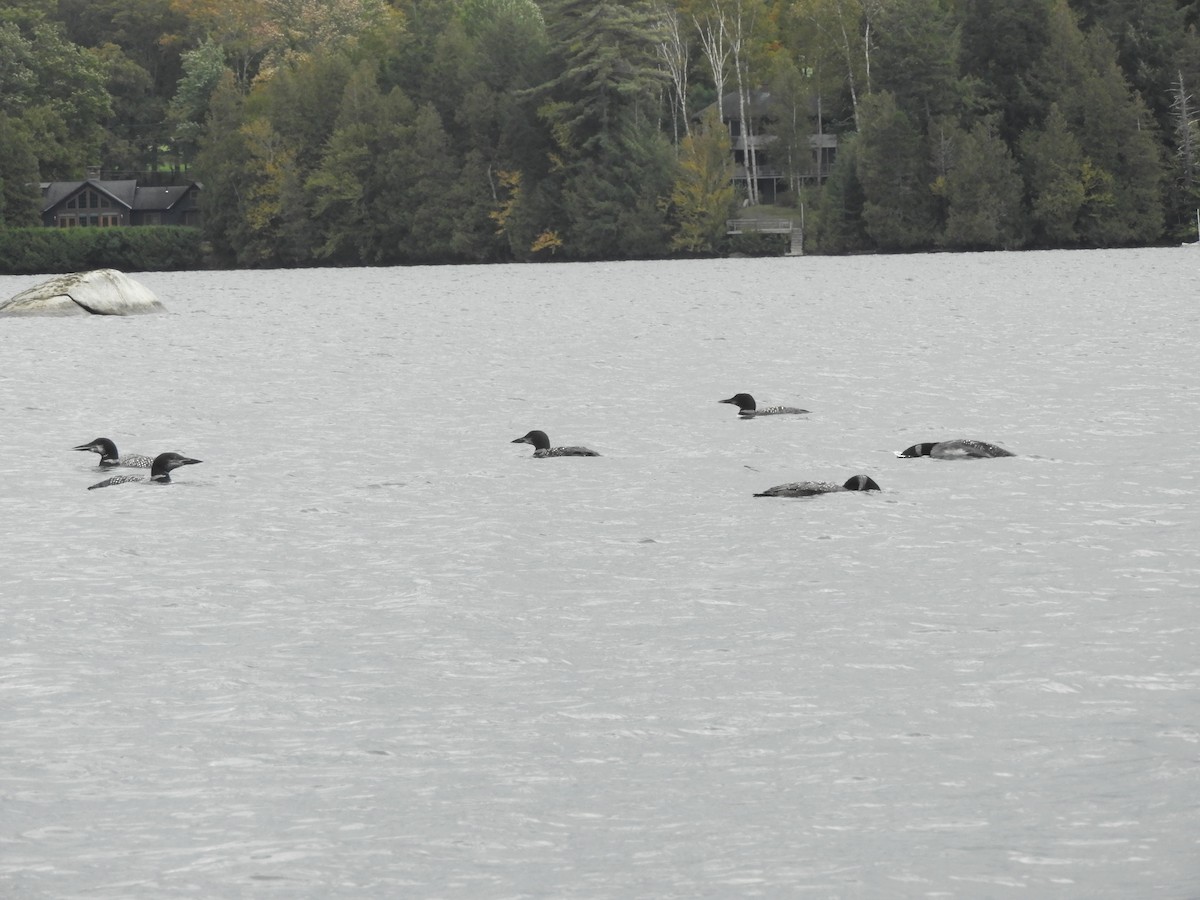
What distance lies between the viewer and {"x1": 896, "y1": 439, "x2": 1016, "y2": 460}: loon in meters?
17.7

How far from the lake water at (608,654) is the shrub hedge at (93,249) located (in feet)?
317

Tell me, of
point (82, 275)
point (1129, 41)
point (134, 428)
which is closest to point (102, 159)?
point (1129, 41)

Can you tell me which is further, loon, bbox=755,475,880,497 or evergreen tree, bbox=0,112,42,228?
evergreen tree, bbox=0,112,42,228

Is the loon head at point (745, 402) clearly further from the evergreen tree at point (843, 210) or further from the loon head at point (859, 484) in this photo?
the evergreen tree at point (843, 210)

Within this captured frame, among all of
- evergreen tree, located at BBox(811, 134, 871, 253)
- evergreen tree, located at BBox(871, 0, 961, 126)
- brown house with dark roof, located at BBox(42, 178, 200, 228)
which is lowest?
evergreen tree, located at BBox(811, 134, 871, 253)

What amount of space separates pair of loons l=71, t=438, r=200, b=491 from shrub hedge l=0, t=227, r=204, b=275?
332ft

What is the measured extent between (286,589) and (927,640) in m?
4.36

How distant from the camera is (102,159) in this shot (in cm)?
13838

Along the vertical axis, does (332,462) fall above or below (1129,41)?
below

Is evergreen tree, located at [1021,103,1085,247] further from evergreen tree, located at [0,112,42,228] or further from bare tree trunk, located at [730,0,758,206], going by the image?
evergreen tree, located at [0,112,42,228]


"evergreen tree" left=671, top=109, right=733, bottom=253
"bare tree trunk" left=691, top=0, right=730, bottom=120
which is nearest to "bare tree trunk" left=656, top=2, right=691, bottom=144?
"bare tree trunk" left=691, top=0, right=730, bottom=120

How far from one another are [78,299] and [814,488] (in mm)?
40287

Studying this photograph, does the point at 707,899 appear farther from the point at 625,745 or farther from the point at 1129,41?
the point at 1129,41

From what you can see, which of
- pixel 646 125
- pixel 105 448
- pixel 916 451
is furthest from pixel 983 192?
pixel 105 448
